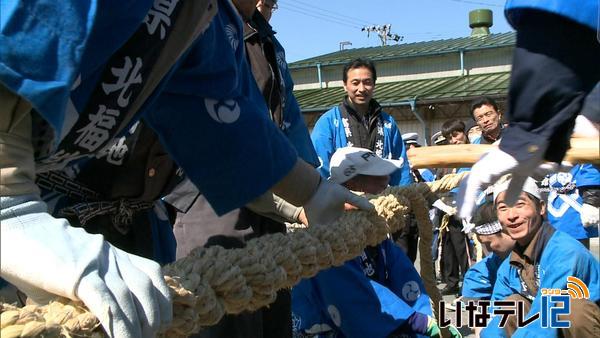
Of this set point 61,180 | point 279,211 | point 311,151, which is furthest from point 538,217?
point 61,180

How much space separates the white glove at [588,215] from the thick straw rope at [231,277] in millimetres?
1951

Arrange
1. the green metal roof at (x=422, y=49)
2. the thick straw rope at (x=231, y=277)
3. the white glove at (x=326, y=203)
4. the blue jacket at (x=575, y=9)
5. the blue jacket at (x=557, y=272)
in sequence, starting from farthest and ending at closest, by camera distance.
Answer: the green metal roof at (x=422, y=49), the blue jacket at (x=557, y=272), the white glove at (x=326, y=203), the blue jacket at (x=575, y=9), the thick straw rope at (x=231, y=277)

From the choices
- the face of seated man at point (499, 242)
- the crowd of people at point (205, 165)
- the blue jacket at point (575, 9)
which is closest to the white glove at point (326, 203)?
the crowd of people at point (205, 165)

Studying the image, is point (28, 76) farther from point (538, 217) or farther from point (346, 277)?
point (538, 217)

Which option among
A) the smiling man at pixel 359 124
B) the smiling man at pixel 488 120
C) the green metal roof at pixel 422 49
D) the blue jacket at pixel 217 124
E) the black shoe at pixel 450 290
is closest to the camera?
the blue jacket at pixel 217 124

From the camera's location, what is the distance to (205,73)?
1166 millimetres

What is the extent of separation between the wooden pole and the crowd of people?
0.03 m

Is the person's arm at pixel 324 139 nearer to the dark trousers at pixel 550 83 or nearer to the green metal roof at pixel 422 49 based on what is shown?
the dark trousers at pixel 550 83

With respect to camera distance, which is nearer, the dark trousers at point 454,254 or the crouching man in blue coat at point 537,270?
the crouching man in blue coat at point 537,270

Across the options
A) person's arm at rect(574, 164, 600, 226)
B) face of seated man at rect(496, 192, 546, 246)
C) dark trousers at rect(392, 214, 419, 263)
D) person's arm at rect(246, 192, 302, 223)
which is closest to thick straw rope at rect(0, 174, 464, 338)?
person's arm at rect(246, 192, 302, 223)

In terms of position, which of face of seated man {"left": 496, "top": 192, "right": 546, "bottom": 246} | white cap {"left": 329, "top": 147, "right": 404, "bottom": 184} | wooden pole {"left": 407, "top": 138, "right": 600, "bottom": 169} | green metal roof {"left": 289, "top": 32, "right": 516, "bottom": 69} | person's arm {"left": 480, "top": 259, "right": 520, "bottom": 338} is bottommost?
green metal roof {"left": 289, "top": 32, "right": 516, "bottom": 69}

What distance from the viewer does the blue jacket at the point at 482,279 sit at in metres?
2.56

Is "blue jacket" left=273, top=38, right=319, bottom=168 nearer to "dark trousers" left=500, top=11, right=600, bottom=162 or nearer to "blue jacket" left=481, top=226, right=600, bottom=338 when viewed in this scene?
"blue jacket" left=481, top=226, right=600, bottom=338

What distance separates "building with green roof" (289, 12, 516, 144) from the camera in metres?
11.2
